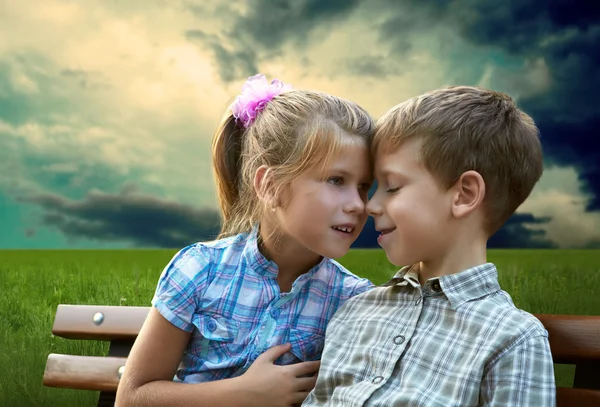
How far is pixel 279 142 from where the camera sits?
172 centimetres

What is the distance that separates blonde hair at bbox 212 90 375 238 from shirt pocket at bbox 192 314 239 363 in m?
0.27

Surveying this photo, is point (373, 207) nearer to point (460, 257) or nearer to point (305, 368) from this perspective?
point (460, 257)

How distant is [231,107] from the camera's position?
1911mm

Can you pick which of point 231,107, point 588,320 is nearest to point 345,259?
point 231,107

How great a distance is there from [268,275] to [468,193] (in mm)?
545

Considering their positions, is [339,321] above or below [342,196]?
below

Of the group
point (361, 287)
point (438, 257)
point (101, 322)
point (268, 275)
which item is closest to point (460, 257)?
point (438, 257)

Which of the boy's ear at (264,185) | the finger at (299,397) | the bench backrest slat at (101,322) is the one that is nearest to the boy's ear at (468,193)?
the boy's ear at (264,185)

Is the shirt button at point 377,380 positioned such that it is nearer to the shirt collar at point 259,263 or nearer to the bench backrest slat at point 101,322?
the shirt collar at point 259,263

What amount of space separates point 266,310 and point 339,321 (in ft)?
0.61

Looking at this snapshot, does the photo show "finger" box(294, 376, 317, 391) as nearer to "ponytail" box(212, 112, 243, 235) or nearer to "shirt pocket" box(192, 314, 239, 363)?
"shirt pocket" box(192, 314, 239, 363)

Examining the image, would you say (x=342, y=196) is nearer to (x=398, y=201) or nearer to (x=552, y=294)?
(x=398, y=201)

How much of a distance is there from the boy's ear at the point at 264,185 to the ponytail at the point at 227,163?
0.18 m

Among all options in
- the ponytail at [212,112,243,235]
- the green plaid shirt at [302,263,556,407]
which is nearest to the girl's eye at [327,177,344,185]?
the green plaid shirt at [302,263,556,407]
